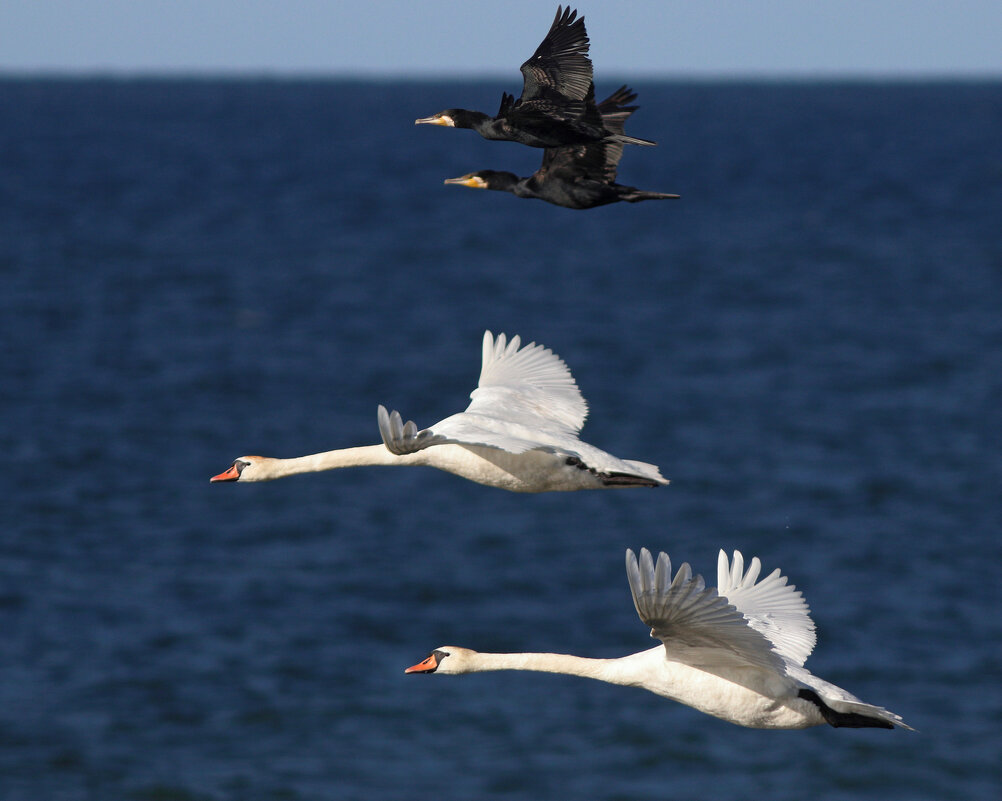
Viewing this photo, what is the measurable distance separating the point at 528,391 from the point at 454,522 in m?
35.5

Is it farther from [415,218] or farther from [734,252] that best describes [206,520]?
[415,218]

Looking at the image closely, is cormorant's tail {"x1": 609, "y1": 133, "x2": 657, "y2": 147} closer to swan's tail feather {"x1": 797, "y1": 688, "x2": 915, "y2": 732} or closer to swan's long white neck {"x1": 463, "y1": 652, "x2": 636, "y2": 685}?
swan's long white neck {"x1": 463, "y1": 652, "x2": 636, "y2": 685}

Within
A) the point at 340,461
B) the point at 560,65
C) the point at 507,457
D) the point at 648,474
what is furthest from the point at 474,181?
the point at 648,474

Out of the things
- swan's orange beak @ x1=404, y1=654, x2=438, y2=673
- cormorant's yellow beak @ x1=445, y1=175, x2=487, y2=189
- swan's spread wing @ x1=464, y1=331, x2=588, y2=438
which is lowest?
swan's orange beak @ x1=404, y1=654, x2=438, y2=673

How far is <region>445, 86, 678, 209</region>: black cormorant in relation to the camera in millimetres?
12562

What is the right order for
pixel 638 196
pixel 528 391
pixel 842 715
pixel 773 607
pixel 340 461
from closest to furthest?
1. pixel 638 196
2. pixel 842 715
3. pixel 340 461
4. pixel 773 607
5. pixel 528 391

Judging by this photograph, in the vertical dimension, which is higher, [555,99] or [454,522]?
[555,99]

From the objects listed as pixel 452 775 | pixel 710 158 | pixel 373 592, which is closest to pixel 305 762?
pixel 452 775

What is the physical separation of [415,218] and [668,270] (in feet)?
111

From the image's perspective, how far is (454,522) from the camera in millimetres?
51562

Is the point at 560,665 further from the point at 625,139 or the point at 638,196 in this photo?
the point at 625,139

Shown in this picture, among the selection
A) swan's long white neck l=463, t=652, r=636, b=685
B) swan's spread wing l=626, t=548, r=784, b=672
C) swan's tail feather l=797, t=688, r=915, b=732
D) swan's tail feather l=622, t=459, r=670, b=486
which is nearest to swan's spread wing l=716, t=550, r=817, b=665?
swan's tail feather l=797, t=688, r=915, b=732

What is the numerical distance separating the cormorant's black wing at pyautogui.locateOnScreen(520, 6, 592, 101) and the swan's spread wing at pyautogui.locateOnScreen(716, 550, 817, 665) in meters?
4.65

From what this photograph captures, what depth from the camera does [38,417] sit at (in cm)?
6531
